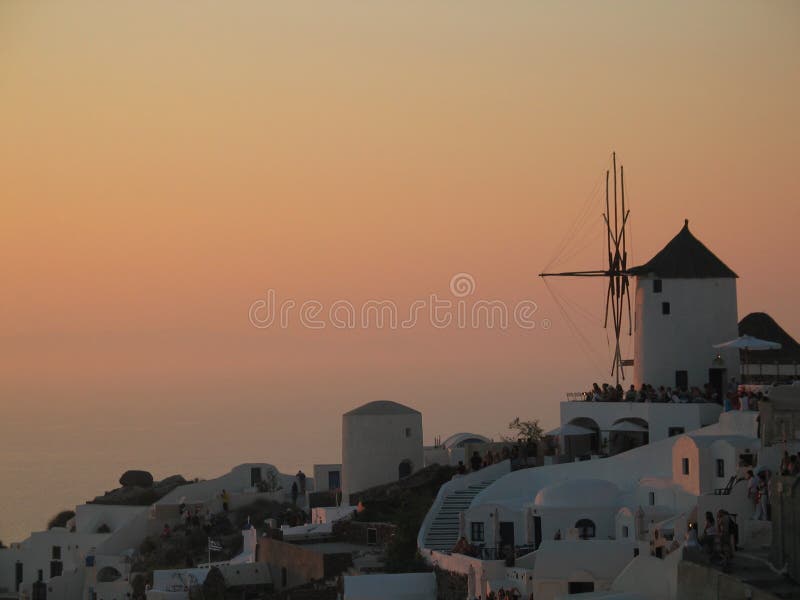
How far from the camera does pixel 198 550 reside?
5684cm

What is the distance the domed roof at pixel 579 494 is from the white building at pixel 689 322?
24.5 feet

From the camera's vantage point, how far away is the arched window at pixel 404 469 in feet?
182

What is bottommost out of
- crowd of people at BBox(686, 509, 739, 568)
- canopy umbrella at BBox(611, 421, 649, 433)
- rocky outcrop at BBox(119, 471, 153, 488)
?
crowd of people at BBox(686, 509, 739, 568)

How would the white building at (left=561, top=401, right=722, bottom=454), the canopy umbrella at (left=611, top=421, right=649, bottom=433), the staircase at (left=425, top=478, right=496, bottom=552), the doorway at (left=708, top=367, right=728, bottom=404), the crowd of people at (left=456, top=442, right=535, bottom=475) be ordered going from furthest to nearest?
the doorway at (left=708, top=367, right=728, bottom=404) < the crowd of people at (left=456, top=442, right=535, bottom=475) < the canopy umbrella at (left=611, top=421, right=649, bottom=433) < the white building at (left=561, top=401, right=722, bottom=454) < the staircase at (left=425, top=478, right=496, bottom=552)

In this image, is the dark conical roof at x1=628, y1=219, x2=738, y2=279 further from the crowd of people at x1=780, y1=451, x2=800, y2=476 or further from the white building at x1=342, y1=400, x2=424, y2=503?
the crowd of people at x1=780, y1=451, x2=800, y2=476

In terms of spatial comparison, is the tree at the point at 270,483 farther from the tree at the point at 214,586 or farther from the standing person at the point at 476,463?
the tree at the point at 214,586

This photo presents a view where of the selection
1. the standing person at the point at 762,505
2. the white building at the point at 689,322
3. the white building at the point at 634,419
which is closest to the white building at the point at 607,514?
the standing person at the point at 762,505

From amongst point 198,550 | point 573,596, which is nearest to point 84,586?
point 198,550

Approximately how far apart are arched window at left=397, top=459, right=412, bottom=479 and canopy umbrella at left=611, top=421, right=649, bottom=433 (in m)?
8.94

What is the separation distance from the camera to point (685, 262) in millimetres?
51156

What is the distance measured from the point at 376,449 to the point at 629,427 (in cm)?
1005

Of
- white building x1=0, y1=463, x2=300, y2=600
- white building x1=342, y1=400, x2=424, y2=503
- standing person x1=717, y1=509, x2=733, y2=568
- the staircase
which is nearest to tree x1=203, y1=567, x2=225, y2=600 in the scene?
the staircase

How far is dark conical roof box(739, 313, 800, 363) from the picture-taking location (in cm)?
5309

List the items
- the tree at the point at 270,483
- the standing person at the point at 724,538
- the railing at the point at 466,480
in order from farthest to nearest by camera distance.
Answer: the tree at the point at 270,483 < the railing at the point at 466,480 < the standing person at the point at 724,538
